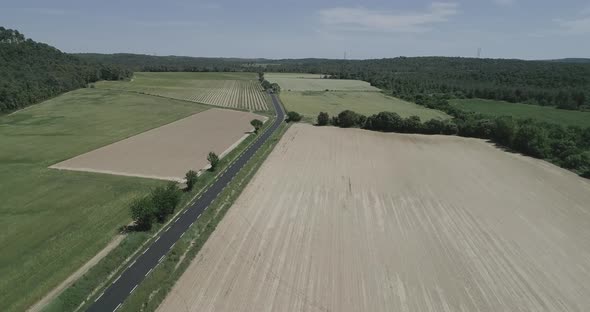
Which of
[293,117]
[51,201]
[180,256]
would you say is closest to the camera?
[180,256]

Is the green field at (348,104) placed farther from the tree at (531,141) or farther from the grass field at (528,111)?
the tree at (531,141)

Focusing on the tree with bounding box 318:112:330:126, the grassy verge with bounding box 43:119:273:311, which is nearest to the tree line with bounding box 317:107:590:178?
the tree with bounding box 318:112:330:126

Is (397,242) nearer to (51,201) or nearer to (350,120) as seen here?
(51,201)

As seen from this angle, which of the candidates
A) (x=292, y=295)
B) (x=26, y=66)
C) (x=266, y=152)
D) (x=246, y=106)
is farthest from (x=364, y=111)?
(x=26, y=66)

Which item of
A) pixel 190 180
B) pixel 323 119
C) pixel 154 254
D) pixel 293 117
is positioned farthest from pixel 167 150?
pixel 323 119

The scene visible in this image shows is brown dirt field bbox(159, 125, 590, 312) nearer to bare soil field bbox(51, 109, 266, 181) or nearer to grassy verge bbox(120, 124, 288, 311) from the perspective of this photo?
grassy verge bbox(120, 124, 288, 311)

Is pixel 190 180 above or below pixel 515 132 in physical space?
below

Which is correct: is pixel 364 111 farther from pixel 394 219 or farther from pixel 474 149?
pixel 394 219

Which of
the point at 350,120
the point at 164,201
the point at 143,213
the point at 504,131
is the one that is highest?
the point at 504,131
